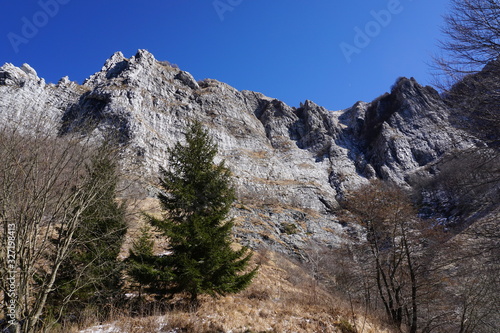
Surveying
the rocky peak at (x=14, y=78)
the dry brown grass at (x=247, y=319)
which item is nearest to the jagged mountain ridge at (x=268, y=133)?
the rocky peak at (x=14, y=78)

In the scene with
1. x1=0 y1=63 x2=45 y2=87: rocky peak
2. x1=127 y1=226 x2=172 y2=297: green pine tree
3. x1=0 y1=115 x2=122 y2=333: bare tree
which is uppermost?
x1=0 y1=63 x2=45 y2=87: rocky peak

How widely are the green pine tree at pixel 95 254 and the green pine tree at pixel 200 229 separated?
1.44m

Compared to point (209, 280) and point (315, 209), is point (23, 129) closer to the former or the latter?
point (209, 280)

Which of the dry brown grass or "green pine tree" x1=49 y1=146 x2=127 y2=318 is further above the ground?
"green pine tree" x1=49 y1=146 x2=127 y2=318

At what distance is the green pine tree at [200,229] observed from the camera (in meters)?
7.06

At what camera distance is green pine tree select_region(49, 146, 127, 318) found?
548 centimetres

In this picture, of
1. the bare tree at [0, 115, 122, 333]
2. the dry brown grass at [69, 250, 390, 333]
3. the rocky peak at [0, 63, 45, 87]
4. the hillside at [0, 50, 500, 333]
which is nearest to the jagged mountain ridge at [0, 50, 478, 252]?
the rocky peak at [0, 63, 45, 87]

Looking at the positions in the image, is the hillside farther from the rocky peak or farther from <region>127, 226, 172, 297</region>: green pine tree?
<region>127, 226, 172, 297</region>: green pine tree

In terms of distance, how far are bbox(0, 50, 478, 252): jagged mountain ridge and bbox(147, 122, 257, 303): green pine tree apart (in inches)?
773

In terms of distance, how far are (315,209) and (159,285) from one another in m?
42.3

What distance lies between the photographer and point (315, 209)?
4616 cm

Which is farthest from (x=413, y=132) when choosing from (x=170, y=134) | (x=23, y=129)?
(x=23, y=129)

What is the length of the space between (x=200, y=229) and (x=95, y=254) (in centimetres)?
314

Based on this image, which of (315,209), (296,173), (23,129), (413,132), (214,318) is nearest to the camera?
(23,129)
